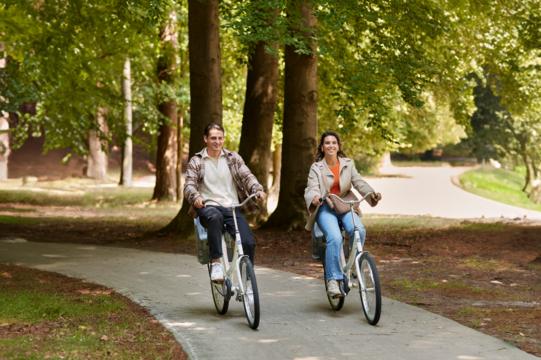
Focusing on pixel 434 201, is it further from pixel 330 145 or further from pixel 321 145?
pixel 330 145

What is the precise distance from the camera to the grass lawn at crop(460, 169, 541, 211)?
1478 inches

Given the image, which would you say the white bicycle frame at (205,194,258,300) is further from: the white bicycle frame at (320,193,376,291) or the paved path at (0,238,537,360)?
the white bicycle frame at (320,193,376,291)

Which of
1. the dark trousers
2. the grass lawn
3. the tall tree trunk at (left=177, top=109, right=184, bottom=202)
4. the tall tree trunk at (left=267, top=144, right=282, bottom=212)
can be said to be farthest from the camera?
the grass lawn

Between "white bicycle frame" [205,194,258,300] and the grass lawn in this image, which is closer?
"white bicycle frame" [205,194,258,300]

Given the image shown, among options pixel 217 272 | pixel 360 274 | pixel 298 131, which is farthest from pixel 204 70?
pixel 360 274

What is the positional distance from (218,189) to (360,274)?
65.5 inches

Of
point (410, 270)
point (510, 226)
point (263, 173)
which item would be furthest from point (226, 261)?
point (510, 226)

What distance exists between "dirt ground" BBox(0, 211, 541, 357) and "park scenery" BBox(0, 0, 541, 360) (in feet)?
0.16

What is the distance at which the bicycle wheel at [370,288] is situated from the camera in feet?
18.9

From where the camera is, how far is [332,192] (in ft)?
21.8

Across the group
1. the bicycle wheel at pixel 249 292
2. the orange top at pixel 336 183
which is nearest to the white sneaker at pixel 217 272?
the bicycle wheel at pixel 249 292

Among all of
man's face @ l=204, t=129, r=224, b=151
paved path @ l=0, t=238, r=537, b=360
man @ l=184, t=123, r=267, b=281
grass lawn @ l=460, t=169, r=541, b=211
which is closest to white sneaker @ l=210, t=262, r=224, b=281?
man @ l=184, t=123, r=267, b=281

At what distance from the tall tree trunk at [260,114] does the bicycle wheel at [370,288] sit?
941 cm

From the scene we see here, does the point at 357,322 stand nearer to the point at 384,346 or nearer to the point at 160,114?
the point at 384,346
